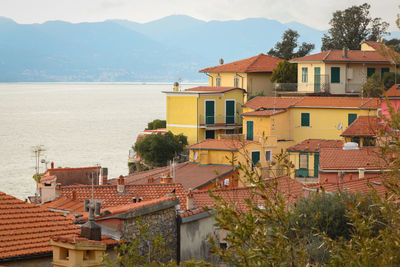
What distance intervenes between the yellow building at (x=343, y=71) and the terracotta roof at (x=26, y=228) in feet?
111

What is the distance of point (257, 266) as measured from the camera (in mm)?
6348

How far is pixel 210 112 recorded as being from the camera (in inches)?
1753

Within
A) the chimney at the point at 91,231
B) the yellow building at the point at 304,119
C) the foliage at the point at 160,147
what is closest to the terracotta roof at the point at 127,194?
the chimney at the point at 91,231

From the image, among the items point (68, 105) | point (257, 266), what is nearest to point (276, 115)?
point (257, 266)

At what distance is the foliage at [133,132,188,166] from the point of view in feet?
138

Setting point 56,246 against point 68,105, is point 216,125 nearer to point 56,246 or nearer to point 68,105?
point 56,246

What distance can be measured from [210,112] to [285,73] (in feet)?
18.4

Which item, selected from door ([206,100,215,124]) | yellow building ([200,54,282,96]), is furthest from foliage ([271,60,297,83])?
door ([206,100,215,124])

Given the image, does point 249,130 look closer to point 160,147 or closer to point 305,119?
point 305,119

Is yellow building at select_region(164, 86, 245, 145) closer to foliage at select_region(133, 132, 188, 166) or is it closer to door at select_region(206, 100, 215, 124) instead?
door at select_region(206, 100, 215, 124)

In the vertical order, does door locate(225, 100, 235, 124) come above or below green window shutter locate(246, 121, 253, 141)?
above

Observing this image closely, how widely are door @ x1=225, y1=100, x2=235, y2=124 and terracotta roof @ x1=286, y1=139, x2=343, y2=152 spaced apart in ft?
29.4

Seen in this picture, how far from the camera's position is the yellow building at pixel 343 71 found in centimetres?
4316

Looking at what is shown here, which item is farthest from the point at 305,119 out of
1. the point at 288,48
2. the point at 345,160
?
the point at 288,48
